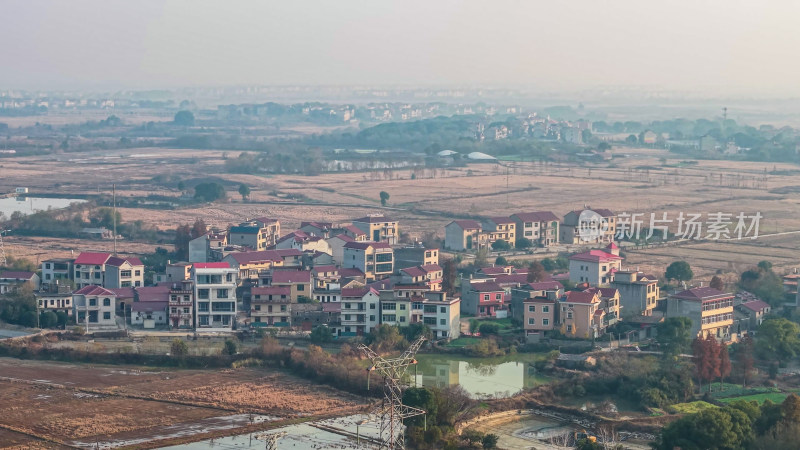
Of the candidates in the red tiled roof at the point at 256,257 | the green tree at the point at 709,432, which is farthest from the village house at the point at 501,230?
the green tree at the point at 709,432

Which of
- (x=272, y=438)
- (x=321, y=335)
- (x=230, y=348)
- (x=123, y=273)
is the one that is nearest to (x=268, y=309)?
(x=321, y=335)

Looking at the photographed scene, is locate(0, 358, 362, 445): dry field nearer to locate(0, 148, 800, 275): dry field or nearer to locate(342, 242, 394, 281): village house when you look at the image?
locate(342, 242, 394, 281): village house

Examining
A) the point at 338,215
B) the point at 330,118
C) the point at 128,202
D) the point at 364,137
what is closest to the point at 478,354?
the point at 338,215

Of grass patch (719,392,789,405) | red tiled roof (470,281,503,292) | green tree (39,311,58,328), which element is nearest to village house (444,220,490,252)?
red tiled roof (470,281,503,292)

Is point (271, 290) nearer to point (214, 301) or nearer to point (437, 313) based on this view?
point (214, 301)

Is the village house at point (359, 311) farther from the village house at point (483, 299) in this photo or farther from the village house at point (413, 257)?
the village house at point (413, 257)
